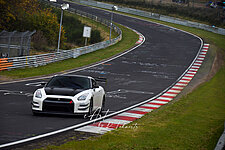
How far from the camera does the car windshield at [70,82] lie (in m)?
14.0

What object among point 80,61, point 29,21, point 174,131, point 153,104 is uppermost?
point 174,131

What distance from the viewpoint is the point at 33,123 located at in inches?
456

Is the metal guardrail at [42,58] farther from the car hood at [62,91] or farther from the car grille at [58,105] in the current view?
the car grille at [58,105]

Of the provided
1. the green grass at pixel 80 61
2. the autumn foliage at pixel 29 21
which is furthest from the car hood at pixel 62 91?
the autumn foliage at pixel 29 21

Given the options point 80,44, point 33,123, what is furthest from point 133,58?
point 33,123

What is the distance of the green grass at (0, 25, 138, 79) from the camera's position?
29825mm

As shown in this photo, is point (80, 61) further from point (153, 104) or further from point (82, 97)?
point (82, 97)

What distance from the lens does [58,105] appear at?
41.4 ft

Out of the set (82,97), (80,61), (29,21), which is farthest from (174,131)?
(29,21)

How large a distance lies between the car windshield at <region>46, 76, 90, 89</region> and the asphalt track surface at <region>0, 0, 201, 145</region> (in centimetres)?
127

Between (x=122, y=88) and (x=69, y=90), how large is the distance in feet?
38.5

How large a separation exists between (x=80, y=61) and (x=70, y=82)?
85.2 ft

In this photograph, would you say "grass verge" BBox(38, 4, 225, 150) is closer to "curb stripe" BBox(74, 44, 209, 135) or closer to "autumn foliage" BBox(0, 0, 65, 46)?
"curb stripe" BBox(74, 44, 209, 135)

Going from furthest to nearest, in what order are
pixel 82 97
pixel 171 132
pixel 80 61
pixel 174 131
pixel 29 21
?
pixel 29 21 → pixel 80 61 → pixel 82 97 → pixel 174 131 → pixel 171 132
